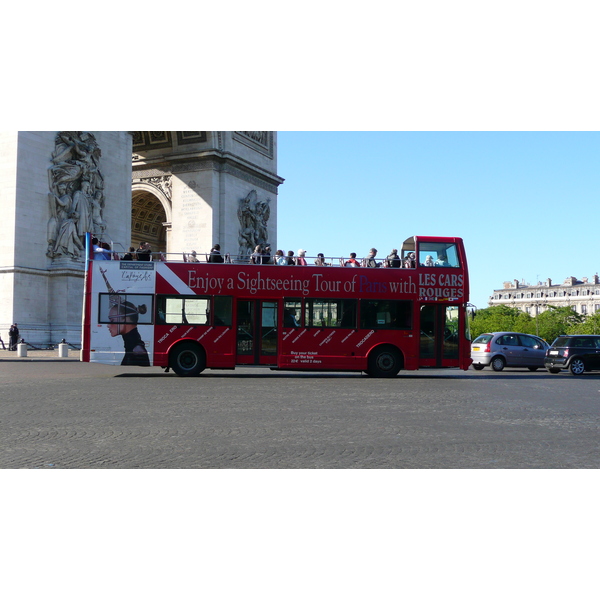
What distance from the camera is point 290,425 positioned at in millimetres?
7863

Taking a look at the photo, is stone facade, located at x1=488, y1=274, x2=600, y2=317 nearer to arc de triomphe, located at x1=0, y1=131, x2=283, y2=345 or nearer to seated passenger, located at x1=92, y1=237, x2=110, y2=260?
arc de triomphe, located at x1=0, y1=131, x2=283, y2=345

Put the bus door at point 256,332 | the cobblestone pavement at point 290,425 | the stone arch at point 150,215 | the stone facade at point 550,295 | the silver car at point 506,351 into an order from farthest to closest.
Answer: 1. the stone facade at point 550,295
2. the stone arch at point 150,215
3. the silver car at point 506,351
4. the bus door at point 256,332
5. the cobblestone pavement at point 290,425

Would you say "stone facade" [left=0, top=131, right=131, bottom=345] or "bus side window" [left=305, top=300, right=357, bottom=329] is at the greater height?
"stone facade" [left=0, top=131, right=131, bottom=345]

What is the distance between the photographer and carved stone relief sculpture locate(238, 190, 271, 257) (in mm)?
33656

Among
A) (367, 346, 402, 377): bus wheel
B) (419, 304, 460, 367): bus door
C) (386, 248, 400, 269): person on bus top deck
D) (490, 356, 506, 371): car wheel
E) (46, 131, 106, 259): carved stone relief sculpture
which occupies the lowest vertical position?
(490, 356, 506, 371): car wheel

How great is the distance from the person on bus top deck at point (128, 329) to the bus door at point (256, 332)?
7.23 ft

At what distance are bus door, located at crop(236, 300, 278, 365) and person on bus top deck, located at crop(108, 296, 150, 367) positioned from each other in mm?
2204

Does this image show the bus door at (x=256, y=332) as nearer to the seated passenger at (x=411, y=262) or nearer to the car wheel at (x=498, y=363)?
the seated passenger at (x=411, y=262)

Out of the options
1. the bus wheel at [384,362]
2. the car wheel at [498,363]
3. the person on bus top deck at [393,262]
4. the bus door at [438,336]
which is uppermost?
the person on bus top deck at [393,262]

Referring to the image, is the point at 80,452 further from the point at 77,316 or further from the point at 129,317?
the point at 77,316

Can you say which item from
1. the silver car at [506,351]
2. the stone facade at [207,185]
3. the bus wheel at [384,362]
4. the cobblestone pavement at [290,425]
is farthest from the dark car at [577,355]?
the stone facade at [207,185]

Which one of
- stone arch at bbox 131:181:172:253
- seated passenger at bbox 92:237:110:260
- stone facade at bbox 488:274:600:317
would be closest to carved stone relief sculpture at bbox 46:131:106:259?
stone arch at bbox 131:181:172:253

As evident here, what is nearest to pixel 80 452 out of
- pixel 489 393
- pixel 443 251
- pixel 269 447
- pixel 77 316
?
pixel 269 447

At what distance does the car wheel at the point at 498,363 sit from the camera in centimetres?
2242
